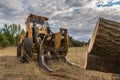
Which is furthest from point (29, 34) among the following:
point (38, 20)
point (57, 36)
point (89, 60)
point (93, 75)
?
point (89, 60)

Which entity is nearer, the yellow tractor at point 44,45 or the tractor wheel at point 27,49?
the yellow tractor at point 44,45

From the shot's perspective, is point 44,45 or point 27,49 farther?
point 44,45

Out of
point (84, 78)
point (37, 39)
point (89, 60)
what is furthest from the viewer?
point (37, 39)

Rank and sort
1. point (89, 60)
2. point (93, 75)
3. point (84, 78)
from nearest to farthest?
point (89, 60), point (84, 78), point (93, 75)

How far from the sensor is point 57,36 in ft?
35.8

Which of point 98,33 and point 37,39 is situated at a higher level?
point 98,33

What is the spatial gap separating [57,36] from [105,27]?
22.7 feet

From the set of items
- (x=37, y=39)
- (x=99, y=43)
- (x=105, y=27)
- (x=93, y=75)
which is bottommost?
(x=93, y=75)

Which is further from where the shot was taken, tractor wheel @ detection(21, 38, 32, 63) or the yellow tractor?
tractor wheel @ detection(21, 38, 32, 63)

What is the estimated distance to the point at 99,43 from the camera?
414cm

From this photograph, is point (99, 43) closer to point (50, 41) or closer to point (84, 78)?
point (84, 78)

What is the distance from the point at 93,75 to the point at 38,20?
6.22 m

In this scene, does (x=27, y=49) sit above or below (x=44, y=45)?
below

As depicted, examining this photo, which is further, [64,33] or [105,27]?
[64,33]
